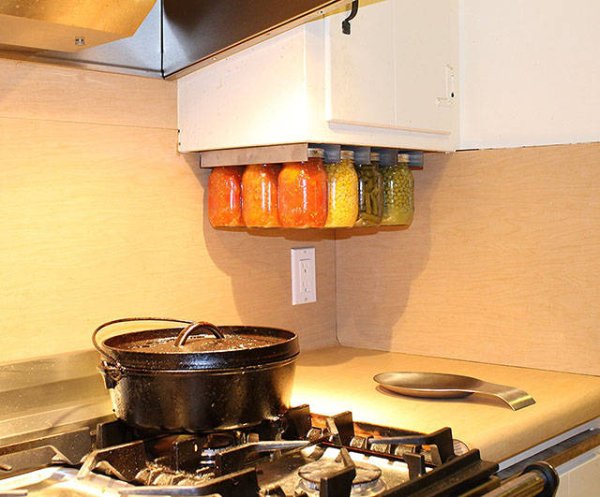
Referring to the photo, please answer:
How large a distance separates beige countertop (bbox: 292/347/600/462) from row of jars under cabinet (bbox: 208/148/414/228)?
32cm

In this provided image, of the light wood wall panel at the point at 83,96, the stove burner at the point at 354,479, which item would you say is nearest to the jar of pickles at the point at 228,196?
the light wood wall panel at the point at 83,96

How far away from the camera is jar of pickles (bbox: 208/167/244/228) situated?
5.67 feet

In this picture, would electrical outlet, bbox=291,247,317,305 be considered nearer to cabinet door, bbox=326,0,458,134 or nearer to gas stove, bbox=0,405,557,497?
cabinet door, bbox=326,0,458,134

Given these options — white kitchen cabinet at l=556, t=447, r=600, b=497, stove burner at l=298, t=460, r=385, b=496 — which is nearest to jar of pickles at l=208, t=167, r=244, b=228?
stove burner at l=298, t=460, r=385, b=496

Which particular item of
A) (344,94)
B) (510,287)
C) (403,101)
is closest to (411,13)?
(403,101)

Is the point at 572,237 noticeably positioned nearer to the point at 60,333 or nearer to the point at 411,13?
the point at 411,13

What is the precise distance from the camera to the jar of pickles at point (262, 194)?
1646 mm

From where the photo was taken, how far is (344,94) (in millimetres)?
1555

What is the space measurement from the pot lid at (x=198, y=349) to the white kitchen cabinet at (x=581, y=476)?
0.57 meters

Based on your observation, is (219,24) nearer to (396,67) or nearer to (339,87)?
(339,87)

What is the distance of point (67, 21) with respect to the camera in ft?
4.15

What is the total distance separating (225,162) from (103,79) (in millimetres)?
288

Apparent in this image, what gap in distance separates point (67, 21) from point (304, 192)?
534 millimetres

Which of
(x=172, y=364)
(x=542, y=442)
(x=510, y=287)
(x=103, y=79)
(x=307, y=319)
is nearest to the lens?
(x=172, y=364)
